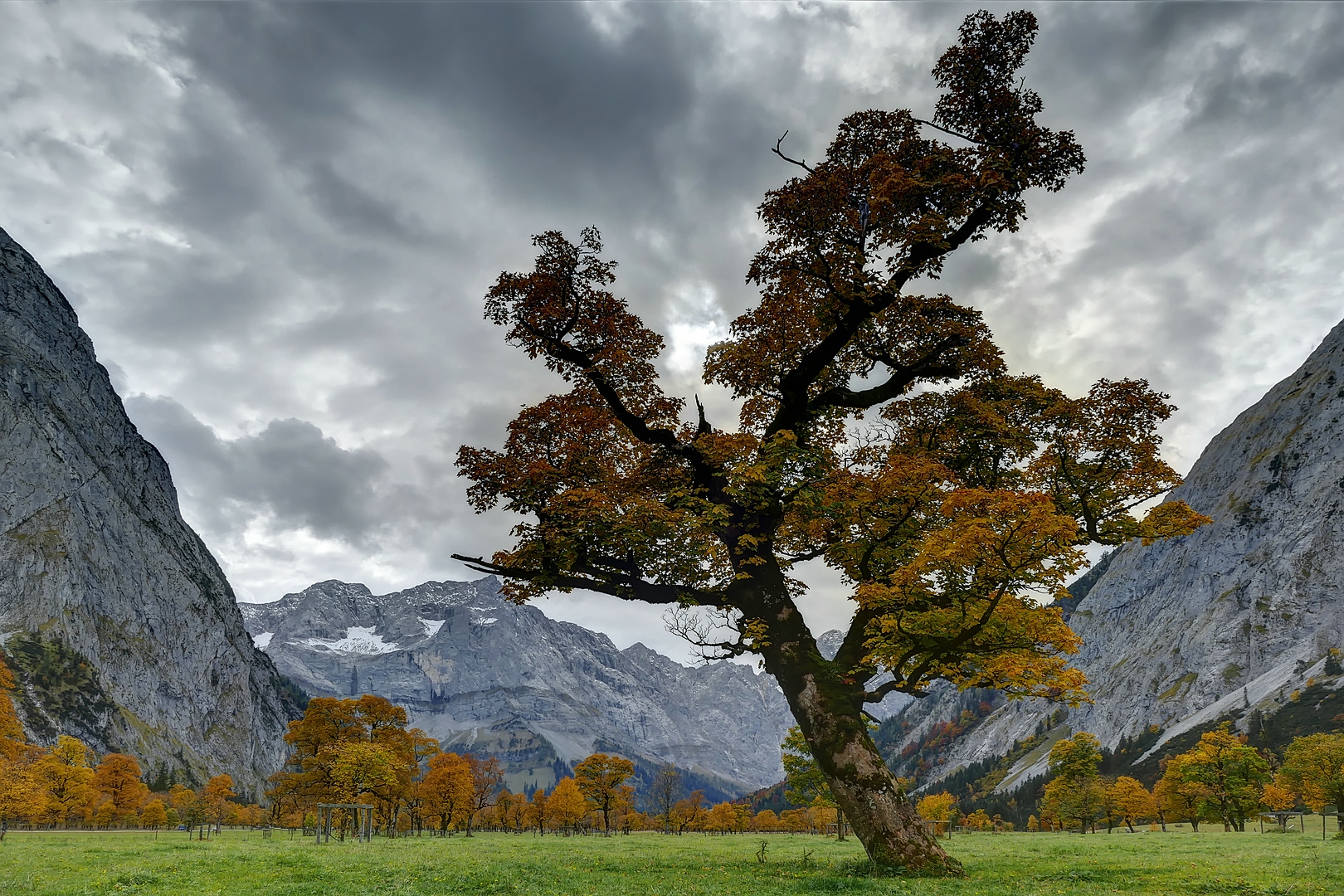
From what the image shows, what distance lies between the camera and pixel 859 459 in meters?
24.4

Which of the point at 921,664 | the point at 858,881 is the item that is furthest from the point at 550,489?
the point at 858,881

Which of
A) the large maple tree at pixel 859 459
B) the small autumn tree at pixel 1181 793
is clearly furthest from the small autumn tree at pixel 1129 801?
the large maple tree at pixel 859 459

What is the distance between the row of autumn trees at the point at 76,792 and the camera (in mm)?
63188

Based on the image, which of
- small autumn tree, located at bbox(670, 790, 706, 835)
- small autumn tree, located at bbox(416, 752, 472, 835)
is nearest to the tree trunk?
small autumn tree, located at bbox(416, 752, 472, 835)

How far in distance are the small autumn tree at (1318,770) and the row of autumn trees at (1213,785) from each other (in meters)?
0.08

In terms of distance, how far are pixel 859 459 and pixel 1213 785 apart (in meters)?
85.3

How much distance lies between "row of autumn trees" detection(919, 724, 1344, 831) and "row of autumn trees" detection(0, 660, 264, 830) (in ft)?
323

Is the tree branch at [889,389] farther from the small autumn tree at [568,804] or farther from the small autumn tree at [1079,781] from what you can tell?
the small autumn tree at [568,804]

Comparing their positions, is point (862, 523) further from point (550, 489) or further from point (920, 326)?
point (550, 489)

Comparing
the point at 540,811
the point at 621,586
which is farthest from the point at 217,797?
the point at 621,586

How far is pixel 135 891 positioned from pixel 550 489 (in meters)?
13.4

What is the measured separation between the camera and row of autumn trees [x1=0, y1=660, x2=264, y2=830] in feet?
207

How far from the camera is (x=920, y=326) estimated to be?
2266cm

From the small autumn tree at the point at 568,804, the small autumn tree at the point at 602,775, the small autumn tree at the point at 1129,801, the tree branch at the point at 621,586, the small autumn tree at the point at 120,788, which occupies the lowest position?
the small autumn tree at the point at 1129,801
